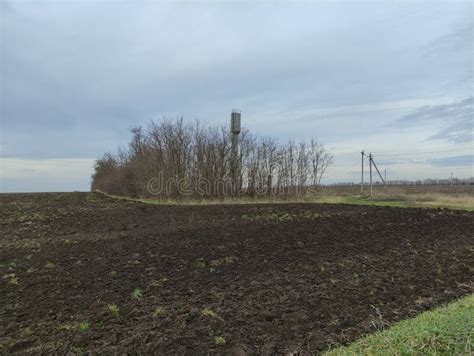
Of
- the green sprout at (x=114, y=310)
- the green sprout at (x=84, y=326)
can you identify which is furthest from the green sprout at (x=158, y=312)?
the green sprout at (x=84, y=326)

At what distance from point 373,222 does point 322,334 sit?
922cm

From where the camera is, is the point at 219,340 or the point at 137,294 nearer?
the point at 219,340

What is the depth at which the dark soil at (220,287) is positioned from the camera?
3654 millimetres

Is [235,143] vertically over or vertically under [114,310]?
over

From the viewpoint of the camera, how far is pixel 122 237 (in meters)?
9.72

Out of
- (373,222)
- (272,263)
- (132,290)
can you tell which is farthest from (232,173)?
(132,290)

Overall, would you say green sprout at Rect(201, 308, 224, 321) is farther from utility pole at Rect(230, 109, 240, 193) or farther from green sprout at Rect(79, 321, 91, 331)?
utility pole at Rect(230, 109, 240, 193)

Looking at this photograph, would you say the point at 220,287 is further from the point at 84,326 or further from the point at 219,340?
the point at 84,326

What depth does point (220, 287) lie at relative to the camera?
17.2 ft

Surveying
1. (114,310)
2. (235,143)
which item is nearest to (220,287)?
(114,310)

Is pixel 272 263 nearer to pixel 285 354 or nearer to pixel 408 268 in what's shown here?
pixel 408 268

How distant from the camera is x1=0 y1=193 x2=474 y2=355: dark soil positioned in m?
3.65

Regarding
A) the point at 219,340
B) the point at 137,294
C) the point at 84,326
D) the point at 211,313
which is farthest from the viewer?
the point at 137,294

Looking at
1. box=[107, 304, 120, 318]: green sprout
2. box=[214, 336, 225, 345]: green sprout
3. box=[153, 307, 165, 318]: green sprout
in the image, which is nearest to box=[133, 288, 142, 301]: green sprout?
box=[107, 304, 120, 318]: green sprout
